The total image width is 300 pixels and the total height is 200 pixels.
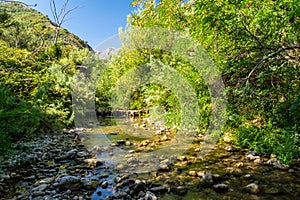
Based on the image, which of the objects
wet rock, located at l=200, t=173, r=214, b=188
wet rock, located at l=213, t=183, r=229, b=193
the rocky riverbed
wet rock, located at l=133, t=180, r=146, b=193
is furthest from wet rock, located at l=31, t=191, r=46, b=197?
wet rock, located at l=213, t=183, r=229, b=193

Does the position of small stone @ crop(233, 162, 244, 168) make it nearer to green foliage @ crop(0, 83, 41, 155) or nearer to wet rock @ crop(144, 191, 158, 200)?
wet rock @ crop(144, 191, 158, 200)

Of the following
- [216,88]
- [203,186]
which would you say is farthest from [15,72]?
[203,186]

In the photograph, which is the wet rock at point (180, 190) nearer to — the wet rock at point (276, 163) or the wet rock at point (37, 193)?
the wet rock at point (37, 193)

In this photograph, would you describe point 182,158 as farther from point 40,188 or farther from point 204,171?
point 40,188

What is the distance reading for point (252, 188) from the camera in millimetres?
3553

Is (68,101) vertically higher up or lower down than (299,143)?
higher up

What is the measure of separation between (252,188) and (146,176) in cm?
186

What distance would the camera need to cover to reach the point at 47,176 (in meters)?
4.22

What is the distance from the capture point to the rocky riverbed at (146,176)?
11.5 ft

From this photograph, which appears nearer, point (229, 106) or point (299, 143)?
point (299, 143)

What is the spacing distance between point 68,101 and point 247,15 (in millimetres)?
9237

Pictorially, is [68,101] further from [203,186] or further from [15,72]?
[203,186]

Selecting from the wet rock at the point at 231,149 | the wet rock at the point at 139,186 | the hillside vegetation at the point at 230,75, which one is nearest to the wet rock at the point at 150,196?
the wet rock at the point at 139,186

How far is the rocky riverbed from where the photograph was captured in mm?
3494
